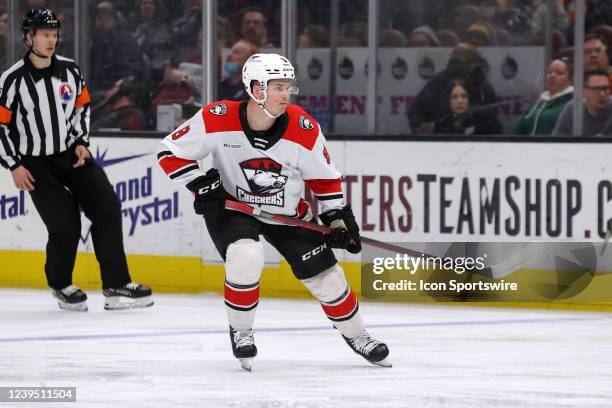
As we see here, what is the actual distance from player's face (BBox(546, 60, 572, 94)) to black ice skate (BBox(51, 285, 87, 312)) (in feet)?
7.93

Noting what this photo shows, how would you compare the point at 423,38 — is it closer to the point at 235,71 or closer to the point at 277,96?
the point at 235,71

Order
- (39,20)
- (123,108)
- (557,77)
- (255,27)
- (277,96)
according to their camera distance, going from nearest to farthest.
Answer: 1. (277,96)
2. (39,20)
3. (557,77)
4. (255,27)
5. (123,108)

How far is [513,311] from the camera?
7488 millimetres

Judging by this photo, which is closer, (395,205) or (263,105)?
(263,105)

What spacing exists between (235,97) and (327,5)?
27.6 inches

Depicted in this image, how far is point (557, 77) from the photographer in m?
7.56

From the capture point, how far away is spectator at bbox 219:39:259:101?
8250 mm

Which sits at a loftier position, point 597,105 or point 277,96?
point 277,96

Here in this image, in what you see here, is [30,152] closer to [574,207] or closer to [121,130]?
[121,130]

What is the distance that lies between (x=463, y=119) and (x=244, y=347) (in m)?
2.55

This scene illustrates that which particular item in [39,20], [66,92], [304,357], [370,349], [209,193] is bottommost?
[304,357]

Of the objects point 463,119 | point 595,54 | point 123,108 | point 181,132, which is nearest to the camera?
point 181,132

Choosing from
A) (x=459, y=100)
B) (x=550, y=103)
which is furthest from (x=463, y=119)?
(x=550, y=103)

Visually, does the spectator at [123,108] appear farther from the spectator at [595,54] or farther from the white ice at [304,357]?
the spectator at [595,54]
